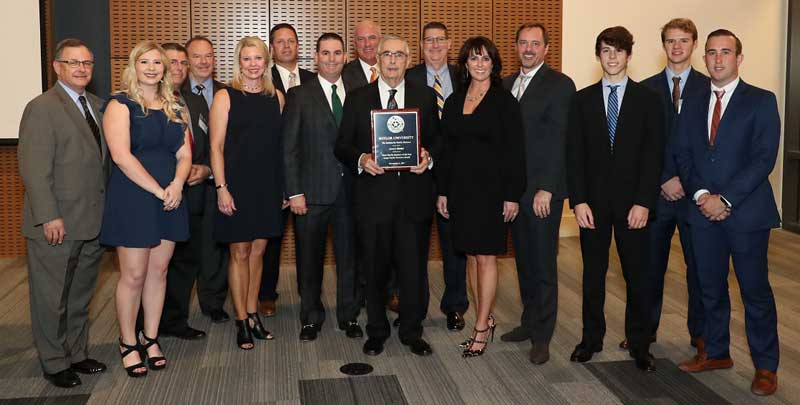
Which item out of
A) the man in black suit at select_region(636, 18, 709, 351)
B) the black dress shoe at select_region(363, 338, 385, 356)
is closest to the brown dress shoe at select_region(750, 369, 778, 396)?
the man in black suit at select_region(636, 18, 709, 351)

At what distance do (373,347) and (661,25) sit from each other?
5784 millimetres

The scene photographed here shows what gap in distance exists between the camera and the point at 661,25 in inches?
349

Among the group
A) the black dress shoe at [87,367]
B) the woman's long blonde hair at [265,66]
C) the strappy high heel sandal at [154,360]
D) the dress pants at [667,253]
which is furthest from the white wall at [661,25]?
the black dress shoe at [87,367]

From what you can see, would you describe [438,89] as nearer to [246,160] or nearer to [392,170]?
[392,170]

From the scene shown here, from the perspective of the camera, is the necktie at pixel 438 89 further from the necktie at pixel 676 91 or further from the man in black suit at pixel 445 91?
the necktie at pixel 676 91

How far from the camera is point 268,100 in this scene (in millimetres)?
4730

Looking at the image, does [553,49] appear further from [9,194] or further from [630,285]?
[9,194]

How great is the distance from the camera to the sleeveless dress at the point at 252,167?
4.63m

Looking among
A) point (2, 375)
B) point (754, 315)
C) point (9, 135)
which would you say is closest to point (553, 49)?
point (754, 315)

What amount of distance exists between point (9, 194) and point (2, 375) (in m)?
4.00

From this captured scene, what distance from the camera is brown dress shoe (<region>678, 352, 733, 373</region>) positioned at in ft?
14.4

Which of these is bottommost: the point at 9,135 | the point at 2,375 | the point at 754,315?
the point at 2,375

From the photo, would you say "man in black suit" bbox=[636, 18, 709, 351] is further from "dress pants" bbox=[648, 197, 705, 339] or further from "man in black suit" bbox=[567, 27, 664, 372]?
"man in black suit" bbox=[567, 27, 664, 372]

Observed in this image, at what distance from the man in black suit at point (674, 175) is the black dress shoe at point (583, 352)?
0.20m
